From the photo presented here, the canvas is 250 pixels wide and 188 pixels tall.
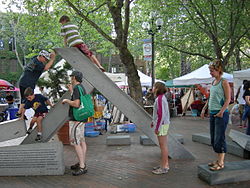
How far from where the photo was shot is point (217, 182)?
13.1 ft

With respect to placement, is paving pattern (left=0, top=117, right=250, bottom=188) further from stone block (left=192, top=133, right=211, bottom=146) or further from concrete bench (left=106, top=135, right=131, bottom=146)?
concrete bench (left=106, top=135, right=131, bottom=146)

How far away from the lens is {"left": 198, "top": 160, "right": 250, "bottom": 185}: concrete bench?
398 centimetres

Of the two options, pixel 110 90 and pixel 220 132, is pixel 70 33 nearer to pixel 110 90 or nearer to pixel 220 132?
pixel 110 90

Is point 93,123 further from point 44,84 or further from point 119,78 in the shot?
point 119,78

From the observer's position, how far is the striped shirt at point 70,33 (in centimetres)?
524

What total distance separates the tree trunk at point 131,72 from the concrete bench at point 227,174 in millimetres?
7432

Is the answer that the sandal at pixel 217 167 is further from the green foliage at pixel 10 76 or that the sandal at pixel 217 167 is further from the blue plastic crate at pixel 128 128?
the green foliage at pixel 10 76

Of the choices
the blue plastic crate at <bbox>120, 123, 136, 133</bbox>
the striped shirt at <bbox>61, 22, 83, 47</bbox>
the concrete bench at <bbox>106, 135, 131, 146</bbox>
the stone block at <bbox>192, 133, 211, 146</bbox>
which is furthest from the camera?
the blue plastic crate at <bbox>120, 123, 136, 133</bbox>

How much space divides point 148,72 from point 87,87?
4868 centimetres

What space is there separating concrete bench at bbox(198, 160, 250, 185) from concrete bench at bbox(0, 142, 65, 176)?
2557 millimetres

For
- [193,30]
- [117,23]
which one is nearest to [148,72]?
[193,30]

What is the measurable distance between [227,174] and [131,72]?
7740 millimetres


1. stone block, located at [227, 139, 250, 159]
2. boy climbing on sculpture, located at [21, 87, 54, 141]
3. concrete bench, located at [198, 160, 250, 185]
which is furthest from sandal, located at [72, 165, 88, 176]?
stone block, located at [227, 139, 250, 159]

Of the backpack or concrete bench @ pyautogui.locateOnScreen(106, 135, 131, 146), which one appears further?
concrete bench @ pyautogui.locateOnScreen(106, 135, 131, 146)
